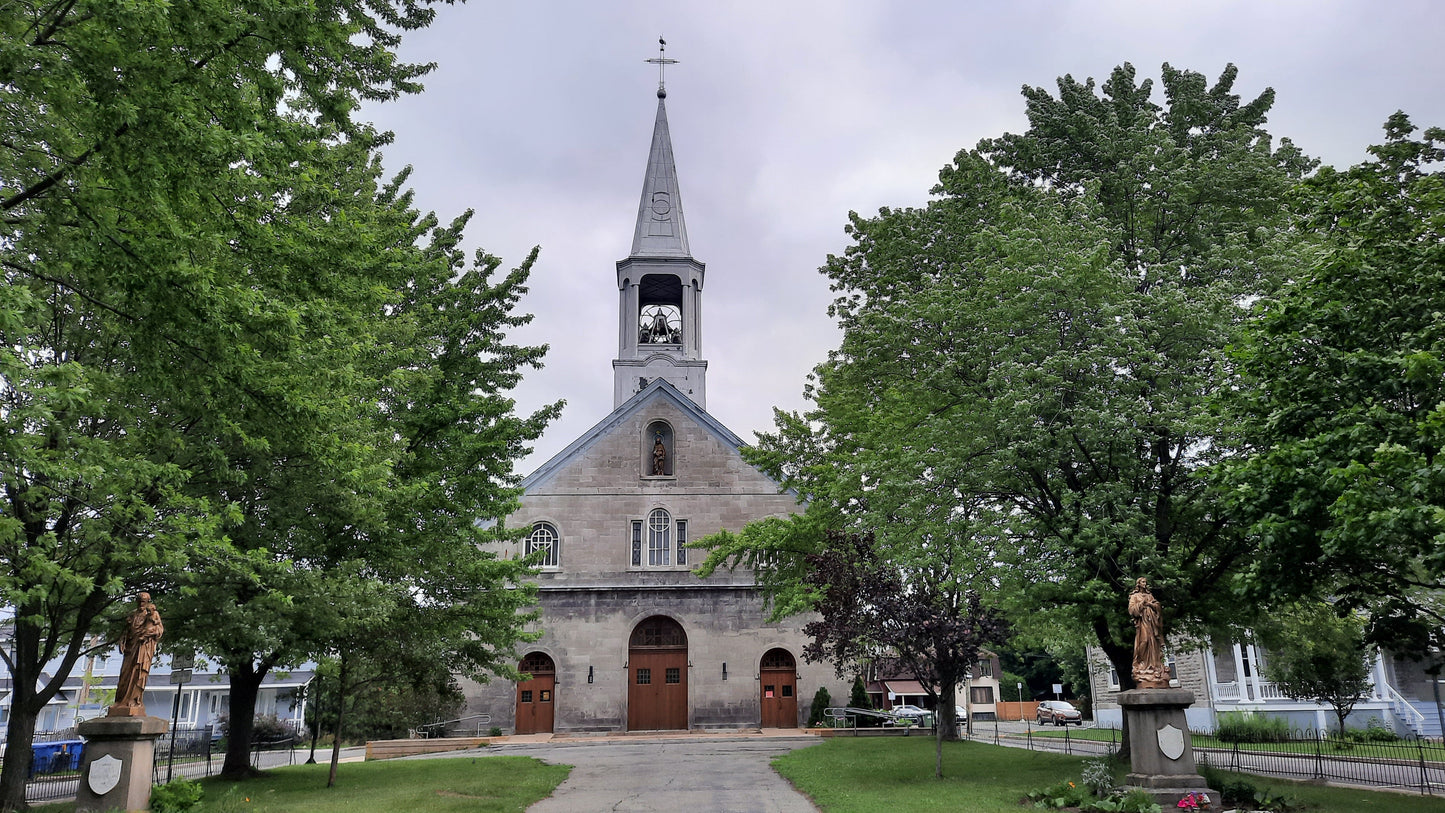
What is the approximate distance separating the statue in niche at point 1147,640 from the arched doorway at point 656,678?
2280 centimetres

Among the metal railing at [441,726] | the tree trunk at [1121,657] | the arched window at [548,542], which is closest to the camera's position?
the tree trunk at [1121,657]

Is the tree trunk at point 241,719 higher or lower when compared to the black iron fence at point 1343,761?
higher

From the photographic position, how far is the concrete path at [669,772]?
14.8 meters

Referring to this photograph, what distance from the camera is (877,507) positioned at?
1944 centimetres

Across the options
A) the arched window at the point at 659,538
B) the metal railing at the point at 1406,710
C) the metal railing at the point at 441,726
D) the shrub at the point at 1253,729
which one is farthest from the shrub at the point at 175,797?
the metal railing at the point at 1406,710

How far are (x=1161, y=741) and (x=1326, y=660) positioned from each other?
15854mm

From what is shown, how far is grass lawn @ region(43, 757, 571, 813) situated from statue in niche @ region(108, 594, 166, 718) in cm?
182

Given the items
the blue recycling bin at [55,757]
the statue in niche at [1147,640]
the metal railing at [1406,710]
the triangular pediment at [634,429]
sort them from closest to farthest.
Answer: the statue in niche at [1147,640]
the blue recycling bin at [55,757]
the metal railing at [1406,710]
the triangular pediment at [634,429]

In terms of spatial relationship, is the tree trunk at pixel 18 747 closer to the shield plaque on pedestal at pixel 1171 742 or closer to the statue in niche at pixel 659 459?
the shield plaque on pedestal at pixel 1171 742

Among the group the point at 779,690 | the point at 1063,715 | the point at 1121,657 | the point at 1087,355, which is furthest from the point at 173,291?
the point at 1063,715

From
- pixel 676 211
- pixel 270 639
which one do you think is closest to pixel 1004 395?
pixel 270 639

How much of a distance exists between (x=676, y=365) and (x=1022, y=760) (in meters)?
29.2

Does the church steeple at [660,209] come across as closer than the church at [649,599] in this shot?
No

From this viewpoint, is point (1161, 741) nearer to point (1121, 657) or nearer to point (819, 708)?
point (1121, 657)
